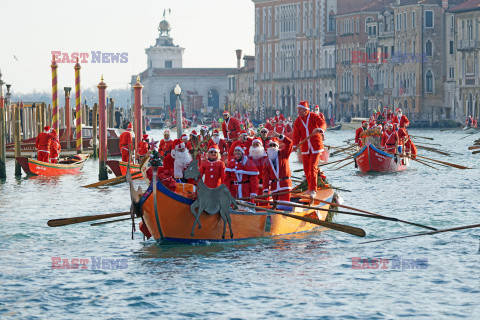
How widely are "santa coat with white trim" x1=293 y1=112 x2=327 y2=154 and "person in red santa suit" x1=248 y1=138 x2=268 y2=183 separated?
5.35 ft

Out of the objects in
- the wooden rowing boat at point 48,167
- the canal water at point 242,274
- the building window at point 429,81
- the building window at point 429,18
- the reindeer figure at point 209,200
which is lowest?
the canal water at point 242,274

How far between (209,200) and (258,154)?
1.45 metres

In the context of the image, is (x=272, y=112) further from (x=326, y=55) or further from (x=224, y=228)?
(x=224, y=228)

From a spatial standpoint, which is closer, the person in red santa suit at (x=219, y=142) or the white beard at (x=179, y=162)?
the white beard at (x=179, y=162)

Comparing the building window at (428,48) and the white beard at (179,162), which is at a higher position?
the building window at (428,48)

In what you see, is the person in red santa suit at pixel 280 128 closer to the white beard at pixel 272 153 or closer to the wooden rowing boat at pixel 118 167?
the wooden rowing boat at pixel 118 167

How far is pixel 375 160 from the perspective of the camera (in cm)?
3192

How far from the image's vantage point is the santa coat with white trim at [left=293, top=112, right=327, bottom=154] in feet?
61.4

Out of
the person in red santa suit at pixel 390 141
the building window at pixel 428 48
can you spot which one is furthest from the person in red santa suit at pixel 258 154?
the building window at pixel 428 48

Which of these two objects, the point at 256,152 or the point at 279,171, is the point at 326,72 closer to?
the point at 279,171

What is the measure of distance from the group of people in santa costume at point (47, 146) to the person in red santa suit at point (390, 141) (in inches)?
377

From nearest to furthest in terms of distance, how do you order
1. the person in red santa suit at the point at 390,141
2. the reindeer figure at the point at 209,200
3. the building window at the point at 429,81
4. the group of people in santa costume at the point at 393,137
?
the reindeer figure at the point at 209,200 < the group of people in santa costume at the point at 393,137 < the person in red santa suit at the point at 390,141 < the building window at the point at 429,81

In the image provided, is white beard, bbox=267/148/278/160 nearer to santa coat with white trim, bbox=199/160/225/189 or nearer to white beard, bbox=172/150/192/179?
santa coat with white trim, bbox=199/160/225/189

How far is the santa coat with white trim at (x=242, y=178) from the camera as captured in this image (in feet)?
55.5
